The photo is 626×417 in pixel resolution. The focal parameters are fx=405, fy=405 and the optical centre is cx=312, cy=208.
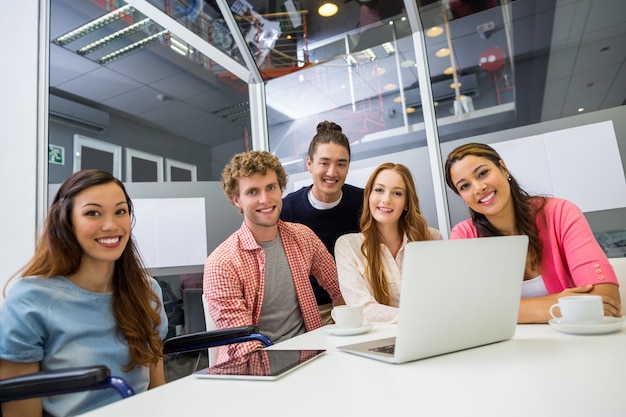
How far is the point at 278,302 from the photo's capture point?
5.87ft

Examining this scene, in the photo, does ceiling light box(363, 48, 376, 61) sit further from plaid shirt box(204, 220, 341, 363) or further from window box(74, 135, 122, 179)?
window box(74, 135, 122, 179)

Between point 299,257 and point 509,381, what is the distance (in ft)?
4.32

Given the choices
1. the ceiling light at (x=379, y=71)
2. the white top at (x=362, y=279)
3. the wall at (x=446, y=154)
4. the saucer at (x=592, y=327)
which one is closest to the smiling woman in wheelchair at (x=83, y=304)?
the white top at (x=362, y=279)

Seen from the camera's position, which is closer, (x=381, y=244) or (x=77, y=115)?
(x=381, y=244)

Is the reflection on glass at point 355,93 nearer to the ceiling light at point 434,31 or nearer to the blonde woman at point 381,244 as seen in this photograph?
the ceiling light at point 434,31

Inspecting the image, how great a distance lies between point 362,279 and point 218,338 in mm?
631

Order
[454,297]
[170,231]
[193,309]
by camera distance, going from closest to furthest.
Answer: [454,297] < [170,231] < [193,309]

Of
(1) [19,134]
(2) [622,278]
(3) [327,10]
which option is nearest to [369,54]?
(3) [327,10]

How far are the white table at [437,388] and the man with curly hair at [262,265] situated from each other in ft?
2.74

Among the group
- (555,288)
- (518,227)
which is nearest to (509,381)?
(555,288)

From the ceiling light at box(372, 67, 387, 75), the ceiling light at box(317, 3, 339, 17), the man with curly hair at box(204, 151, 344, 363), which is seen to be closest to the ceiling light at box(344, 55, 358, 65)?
the ceiling light at box(372, 67, 387, 75)

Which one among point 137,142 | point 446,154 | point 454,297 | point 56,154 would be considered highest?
point 137,142

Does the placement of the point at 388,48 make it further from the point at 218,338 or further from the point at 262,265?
the point at 218,338

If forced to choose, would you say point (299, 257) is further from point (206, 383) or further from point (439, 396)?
point (439, 396)
